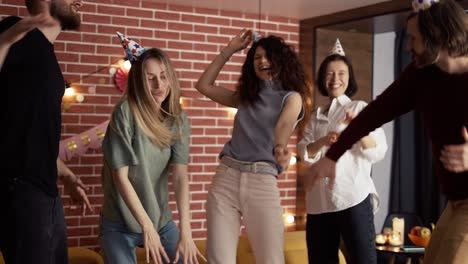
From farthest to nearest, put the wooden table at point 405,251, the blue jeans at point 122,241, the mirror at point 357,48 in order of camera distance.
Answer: the mirror at point 357,48, the wooden table at point 405,251, the blue jeans at point 122,241

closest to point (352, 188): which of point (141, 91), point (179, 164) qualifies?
point (179, 164)

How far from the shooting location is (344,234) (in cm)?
338

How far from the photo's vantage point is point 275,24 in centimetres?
533

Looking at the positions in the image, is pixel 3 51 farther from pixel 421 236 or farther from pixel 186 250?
pixel 421 236

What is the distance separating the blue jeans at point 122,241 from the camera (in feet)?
8.80

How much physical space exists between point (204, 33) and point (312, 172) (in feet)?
9.94

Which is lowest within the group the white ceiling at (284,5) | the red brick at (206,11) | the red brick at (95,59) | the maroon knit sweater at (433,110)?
the maroon knit sweater at (433,110)

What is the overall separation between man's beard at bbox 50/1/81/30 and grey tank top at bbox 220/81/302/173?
38.7 inches

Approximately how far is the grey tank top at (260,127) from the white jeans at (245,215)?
0.26ft

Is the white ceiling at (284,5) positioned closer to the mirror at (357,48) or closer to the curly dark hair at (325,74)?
the mirror at (357,48)

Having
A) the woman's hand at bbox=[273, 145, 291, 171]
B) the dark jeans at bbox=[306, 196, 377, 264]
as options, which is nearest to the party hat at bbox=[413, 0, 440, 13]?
the woman's hand at bbox=[273, 145, 291, 171]

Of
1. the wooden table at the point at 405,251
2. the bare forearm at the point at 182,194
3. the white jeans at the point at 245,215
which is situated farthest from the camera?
the wooden table at the point at 405,251

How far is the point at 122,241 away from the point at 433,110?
1.28 meters

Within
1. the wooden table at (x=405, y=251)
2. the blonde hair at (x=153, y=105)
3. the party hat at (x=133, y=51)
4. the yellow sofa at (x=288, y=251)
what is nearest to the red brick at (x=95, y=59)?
the yellow sofa at (x=288, y=251)
